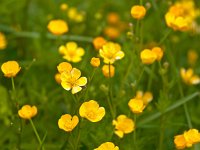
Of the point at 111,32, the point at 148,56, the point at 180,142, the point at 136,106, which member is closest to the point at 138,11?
the point at 148,56

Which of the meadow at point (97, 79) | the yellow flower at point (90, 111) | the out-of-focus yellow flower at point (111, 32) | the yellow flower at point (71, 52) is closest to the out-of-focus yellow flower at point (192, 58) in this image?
the meadow at point (97, 79)

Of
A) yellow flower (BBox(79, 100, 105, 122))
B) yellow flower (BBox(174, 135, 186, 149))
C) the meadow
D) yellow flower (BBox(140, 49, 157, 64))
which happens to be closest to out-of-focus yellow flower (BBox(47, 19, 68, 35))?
the meadow

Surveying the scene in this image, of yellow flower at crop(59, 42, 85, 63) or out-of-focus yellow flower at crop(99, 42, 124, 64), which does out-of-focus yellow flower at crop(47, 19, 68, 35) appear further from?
out-of-focus yellow flower at crop(99, 42, 124, 64)

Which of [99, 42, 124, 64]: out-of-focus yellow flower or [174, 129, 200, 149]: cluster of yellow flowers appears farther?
[99, 42, 124, 64]: out-of-focus yellow flower

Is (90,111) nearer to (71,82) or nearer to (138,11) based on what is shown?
(71,82)

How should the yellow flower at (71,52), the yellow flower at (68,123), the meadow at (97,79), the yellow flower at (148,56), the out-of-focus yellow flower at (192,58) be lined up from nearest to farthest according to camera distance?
the yellow flower at (68,123), the meadow at (97,79), the yellow flower at (148,56), the yellow flower at (71,52), the out-of-focus yellow flower at (192,58)

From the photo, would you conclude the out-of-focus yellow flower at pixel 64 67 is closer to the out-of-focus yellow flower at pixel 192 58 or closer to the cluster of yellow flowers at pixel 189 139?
Answer: the cluster of yellow flowers at pixel 189 139

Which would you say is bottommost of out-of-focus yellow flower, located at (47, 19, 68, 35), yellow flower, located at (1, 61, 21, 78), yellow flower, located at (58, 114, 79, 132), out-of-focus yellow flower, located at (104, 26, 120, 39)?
out-of-focus yellow flower, located at (104, 26, 120, 39)

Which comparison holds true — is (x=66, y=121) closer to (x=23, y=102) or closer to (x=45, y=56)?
(x=23, y=102)

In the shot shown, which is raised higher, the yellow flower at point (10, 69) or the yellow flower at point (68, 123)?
the yellow flower at point (10, 69)
